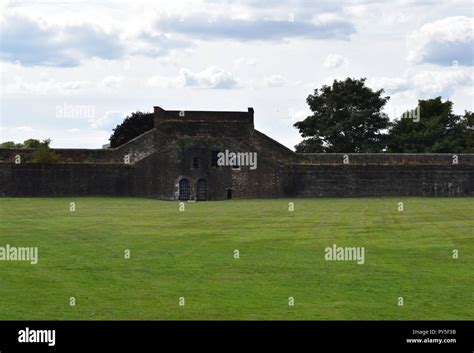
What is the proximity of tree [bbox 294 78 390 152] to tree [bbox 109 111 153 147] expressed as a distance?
15.8 meters

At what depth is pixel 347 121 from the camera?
318 ft

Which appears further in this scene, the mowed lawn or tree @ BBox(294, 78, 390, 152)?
tree @ BBox(294, 78, 390, 152)

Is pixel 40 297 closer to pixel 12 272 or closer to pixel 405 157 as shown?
pixel 12 272

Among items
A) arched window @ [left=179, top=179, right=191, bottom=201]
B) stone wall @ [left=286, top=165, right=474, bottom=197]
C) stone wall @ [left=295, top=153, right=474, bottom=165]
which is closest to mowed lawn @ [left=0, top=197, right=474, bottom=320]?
arched window @ [left=179, top=179, right=191, bottom=201]

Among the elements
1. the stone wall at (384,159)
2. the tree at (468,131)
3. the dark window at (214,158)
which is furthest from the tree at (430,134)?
the dark window at (214,158)

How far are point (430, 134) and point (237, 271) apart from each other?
78.4 m

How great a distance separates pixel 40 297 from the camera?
20.6 meters

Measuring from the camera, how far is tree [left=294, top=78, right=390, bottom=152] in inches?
3809

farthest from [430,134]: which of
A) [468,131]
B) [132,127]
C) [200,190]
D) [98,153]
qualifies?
[98,153]

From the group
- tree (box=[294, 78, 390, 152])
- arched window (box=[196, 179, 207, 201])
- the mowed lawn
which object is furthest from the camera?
tree (box=[294, 78, 390, 152])

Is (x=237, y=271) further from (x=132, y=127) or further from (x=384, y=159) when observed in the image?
(x=132, y=127)

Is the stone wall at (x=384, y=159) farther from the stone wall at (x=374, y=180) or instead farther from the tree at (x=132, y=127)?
the tree at (x=132, y=127)

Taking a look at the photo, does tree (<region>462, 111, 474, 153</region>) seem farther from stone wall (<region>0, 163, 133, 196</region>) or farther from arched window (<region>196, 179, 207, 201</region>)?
stone wall (<region>0, 163, 133, 196</region>)
